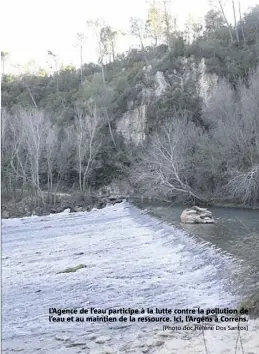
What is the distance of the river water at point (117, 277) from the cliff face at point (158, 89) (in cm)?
2058

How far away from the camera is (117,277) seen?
23.7 feet

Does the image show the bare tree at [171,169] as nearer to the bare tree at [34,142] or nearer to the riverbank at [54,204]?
the riverbank at [54,204]

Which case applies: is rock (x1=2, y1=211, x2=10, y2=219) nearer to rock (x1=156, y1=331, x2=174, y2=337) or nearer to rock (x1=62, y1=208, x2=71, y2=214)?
rock (x1=62, y1=208, x2=71, y2=214)

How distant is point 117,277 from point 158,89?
27.6 meters

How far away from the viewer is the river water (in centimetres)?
498

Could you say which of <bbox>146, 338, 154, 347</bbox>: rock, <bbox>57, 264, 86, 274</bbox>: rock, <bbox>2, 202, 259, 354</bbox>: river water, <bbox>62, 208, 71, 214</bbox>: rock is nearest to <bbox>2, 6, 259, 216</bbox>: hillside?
<bbox>62, 208, 71, 214</bbox>: rock

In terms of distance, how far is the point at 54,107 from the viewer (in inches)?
1598

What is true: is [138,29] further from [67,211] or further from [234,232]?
[234,232]

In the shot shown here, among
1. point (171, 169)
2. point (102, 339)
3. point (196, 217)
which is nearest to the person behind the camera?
point (102, 339)

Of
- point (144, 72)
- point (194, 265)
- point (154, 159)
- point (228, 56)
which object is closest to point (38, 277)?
point (194, 265)

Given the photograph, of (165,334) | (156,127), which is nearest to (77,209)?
(156,127)

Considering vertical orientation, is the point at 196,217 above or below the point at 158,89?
below

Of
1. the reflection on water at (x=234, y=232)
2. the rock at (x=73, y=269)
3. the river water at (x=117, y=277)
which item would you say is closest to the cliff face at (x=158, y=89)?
the reflection on water at (x=234, y=232)

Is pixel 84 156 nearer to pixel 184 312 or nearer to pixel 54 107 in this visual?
pixel 54 107
